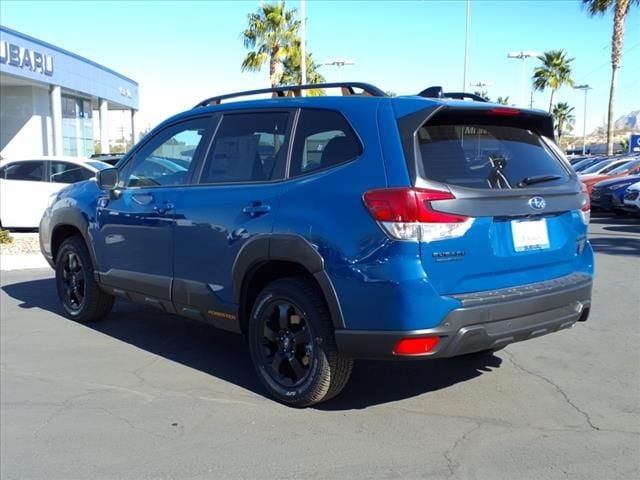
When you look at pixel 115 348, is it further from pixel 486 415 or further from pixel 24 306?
pixel 486 415

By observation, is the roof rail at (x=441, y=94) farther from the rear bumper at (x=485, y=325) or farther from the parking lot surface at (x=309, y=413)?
the parking lot surface at (x=309, y=413)

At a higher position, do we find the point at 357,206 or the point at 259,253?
the point at 357,206

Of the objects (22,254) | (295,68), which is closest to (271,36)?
(295,68)

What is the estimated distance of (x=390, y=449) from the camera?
3.66 meters

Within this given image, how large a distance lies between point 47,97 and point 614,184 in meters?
25.5

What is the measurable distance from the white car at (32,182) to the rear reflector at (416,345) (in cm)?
1007

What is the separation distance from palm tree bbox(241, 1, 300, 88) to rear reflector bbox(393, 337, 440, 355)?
86.1 feet

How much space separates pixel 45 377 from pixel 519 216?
12.1 feet

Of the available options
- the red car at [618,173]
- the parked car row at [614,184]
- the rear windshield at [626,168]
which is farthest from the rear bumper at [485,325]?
the rear windshield at [626,168]

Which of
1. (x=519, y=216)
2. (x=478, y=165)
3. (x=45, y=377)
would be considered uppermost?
(x=478, y=165)

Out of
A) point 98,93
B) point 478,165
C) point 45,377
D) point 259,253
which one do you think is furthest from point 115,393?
point 98,93

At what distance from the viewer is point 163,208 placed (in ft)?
16.5

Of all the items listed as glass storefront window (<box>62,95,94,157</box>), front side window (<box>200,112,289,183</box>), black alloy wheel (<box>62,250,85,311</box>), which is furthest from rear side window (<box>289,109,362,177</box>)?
glass storefront window (<box>62,95,94,157</box>)

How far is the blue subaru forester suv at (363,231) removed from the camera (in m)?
3.55
